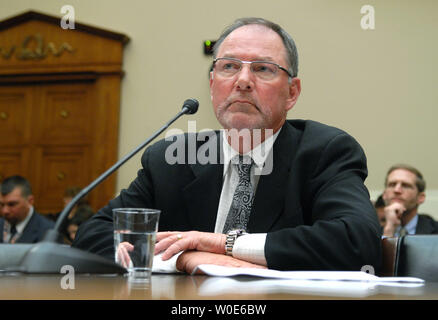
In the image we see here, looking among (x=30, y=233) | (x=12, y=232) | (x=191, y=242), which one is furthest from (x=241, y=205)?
(x=12, y=232)

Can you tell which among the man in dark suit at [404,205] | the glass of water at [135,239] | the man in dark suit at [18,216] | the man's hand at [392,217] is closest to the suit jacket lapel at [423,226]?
the man in dark suit at [404,205]

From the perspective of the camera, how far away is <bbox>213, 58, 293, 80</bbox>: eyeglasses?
1.81m

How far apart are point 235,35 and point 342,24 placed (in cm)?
411

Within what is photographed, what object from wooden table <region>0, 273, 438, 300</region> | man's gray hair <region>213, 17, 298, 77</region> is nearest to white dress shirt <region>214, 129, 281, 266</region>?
man's gray hair <region>213, 17, 298, 77</region>

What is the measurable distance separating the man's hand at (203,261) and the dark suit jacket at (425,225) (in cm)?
296

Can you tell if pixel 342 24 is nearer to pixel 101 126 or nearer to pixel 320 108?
pixel 320 108

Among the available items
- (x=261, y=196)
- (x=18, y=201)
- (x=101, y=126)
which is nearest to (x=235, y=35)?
(x=261, y=196)

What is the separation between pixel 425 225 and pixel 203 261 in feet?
10.5

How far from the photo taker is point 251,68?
5.93 ft

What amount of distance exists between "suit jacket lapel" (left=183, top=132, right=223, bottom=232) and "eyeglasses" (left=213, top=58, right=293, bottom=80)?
0.29m

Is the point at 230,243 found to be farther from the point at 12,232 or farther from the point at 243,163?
the point at 12,232

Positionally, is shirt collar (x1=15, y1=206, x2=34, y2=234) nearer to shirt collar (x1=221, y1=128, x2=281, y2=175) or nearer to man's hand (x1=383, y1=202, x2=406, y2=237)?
man's hand (x1=383, y1=202, x2=406, y2=237)

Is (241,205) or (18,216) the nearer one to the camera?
(241,205)

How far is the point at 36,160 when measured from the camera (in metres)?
6.30
